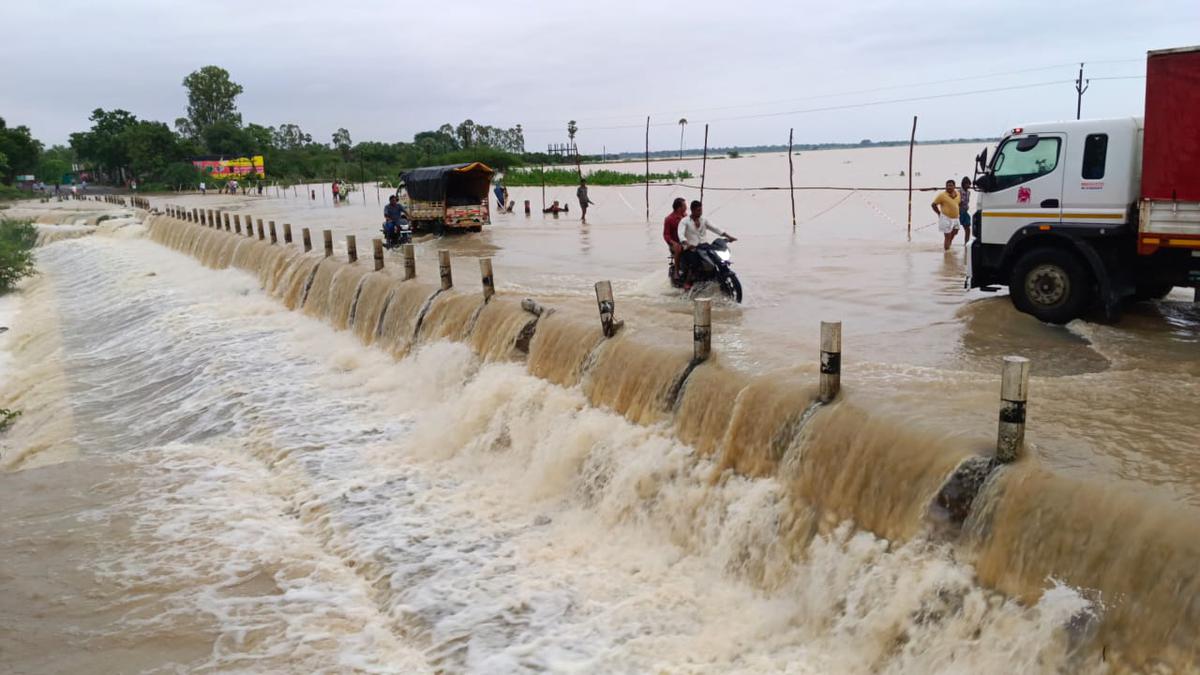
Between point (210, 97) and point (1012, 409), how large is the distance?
120147 millimetres

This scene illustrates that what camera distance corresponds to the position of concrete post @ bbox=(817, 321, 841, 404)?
256 inches

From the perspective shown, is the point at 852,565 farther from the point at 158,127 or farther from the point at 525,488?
the point at 158,127

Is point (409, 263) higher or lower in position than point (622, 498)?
higher

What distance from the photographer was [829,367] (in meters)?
6.61

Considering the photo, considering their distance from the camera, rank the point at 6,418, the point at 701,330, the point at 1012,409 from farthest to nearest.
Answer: the point at 6,418, the point at 701,330, the point at 1012,409

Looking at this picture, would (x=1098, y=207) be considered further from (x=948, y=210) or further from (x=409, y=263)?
(x=409, y=263)

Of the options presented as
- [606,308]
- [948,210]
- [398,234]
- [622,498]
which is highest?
[948,210]

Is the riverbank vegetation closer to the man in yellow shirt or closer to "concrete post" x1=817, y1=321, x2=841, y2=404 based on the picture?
the man in yellow shirt

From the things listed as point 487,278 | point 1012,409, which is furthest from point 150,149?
point 1012,409

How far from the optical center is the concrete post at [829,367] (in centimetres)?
651

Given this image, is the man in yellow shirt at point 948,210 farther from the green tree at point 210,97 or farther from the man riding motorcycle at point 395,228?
the green tree at point 210,97

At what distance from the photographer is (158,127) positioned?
78438 mm

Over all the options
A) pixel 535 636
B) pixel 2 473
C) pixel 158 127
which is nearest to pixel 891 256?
pixel 535 636

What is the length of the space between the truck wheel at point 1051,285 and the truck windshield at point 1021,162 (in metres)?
0.90
